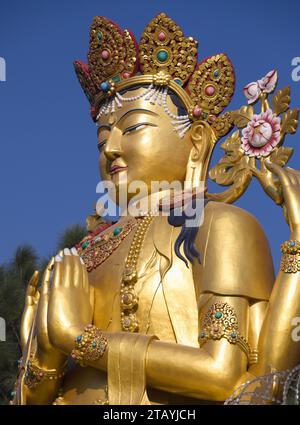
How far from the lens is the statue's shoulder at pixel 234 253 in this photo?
5859 mm

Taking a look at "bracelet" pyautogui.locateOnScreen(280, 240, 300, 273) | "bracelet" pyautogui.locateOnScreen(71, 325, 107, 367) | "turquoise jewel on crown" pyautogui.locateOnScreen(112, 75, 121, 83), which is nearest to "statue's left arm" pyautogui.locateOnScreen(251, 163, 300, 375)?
"bracelet" pyautogui.locateOnScreen(280, 240, 300, 273)

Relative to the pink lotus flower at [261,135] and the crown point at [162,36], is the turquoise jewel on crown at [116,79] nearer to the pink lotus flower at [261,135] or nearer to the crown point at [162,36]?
the crown point at [162,36]

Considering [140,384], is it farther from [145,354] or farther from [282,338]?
[282,338]

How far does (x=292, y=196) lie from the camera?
587cm

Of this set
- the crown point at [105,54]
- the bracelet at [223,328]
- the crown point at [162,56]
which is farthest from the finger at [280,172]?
the crown point at [105,54]

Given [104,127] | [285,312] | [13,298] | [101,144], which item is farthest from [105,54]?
[13,298]

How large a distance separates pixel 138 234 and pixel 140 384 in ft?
3.43

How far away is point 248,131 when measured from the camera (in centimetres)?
651

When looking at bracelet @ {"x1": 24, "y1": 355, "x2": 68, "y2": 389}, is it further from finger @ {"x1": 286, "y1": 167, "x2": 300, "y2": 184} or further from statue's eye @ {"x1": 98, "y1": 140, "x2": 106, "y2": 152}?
finger @ {"x1": 286, "y1": 167, "x2": 300, "y2": 184}

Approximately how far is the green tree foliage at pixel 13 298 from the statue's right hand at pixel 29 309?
3579 millimetres

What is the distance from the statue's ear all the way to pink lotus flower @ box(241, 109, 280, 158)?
320 millimetres

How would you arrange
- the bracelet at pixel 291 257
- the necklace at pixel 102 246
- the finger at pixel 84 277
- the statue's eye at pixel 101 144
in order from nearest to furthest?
the bracelet at pixel 291 257, the finger at pixel 84 277, the necklace at pixel 102 246, the statue's eye at pixel 101 144
